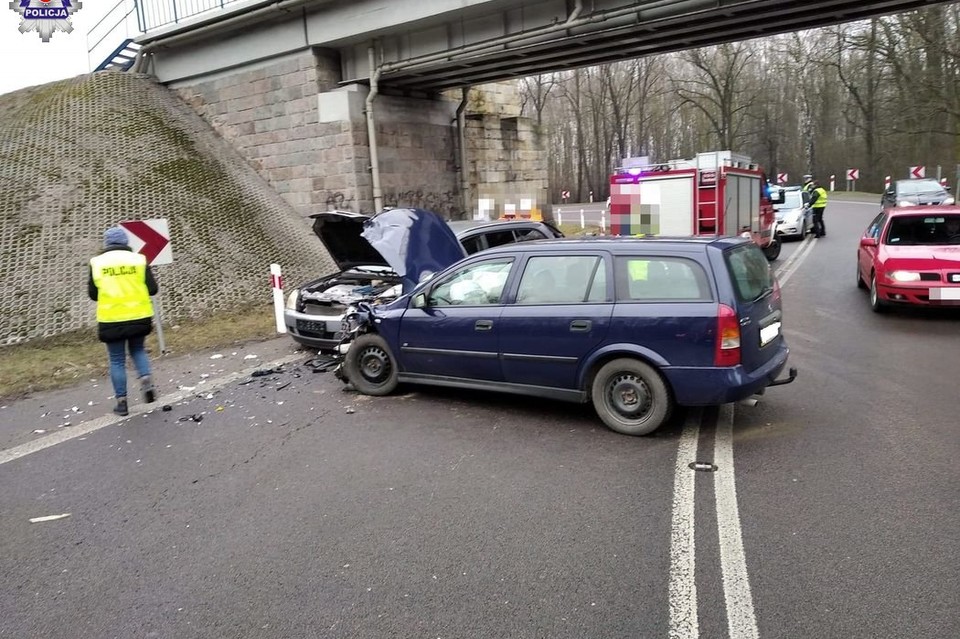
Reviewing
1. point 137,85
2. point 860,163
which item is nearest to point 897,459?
point 137,85

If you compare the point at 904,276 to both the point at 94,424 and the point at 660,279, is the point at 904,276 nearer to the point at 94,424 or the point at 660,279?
the point at 660,279

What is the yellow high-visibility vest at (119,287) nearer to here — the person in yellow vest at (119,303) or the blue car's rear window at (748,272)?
the person in yellow vest at (119,303)

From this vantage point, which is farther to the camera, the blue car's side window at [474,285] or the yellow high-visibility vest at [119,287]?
the yellow high-visibility vest at [119,287]

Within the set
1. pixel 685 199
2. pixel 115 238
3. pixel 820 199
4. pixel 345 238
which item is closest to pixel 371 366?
pixel 115 238

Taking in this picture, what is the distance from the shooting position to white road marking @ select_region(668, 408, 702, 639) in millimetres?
2977

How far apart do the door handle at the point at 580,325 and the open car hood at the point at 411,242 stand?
104 inches

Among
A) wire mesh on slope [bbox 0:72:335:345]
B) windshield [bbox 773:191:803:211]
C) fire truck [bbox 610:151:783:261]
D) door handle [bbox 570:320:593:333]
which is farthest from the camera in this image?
windshield [bbox 773:191:803:211]

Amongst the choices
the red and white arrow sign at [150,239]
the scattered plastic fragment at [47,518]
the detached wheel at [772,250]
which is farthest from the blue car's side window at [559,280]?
the detached wheel at [772,250]

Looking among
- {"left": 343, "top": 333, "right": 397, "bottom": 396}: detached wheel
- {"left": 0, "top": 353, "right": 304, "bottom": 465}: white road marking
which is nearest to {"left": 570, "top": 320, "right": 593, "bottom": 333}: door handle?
{"left": 343, "top": 333, "right": 397, "bottom": 396}: detached wheel

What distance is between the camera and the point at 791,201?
2264 centimetres

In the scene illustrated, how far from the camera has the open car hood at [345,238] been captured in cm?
886

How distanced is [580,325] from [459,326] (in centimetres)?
122

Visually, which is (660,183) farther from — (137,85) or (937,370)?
(137,85)

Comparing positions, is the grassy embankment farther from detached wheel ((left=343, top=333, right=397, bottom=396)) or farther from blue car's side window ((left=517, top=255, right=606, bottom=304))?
blue car's side window ((left=517, top=255, right=606, bottom=304))
